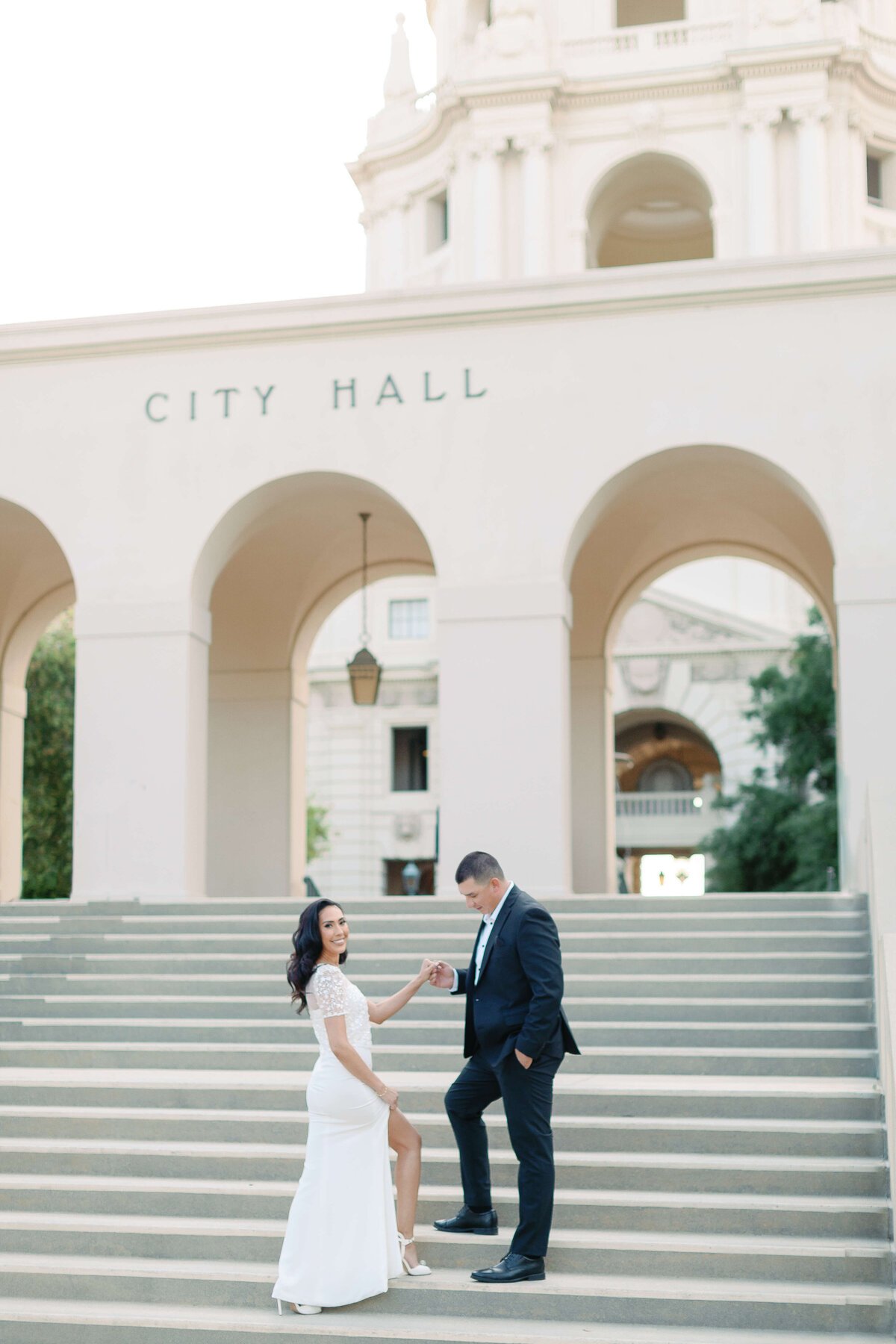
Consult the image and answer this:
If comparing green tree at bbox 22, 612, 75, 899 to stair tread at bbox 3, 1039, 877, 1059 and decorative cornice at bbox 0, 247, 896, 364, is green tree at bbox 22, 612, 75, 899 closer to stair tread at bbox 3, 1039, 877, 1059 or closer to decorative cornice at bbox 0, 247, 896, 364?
decorative cornice at bbox 0, 247, 896, 364

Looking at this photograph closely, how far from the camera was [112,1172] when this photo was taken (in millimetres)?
7461

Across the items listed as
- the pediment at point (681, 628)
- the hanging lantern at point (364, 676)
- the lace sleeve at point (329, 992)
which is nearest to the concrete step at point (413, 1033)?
the lace sleeve at point (329, 992)

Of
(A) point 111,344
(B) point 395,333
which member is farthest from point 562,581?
(A) point 111,344

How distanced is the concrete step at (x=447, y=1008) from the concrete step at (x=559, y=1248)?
8.22 feet

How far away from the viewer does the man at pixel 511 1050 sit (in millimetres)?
6066

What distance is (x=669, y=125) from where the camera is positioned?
29.6 metres

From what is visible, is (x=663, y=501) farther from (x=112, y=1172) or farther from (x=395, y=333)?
(x=112, y=1172)

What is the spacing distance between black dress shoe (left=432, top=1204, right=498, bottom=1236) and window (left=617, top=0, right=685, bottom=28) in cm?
2967

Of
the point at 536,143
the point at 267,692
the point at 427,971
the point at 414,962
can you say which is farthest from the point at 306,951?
the point at 536,143

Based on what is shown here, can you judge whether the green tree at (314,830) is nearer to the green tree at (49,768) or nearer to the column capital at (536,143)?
the green tree at (49,768)

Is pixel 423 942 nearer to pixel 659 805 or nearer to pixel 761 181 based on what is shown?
pixel 761 181

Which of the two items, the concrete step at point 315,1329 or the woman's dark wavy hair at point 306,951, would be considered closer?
the concrete step at point 315,1329

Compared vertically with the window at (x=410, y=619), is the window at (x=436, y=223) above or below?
above

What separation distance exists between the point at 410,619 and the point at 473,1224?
117 feet
